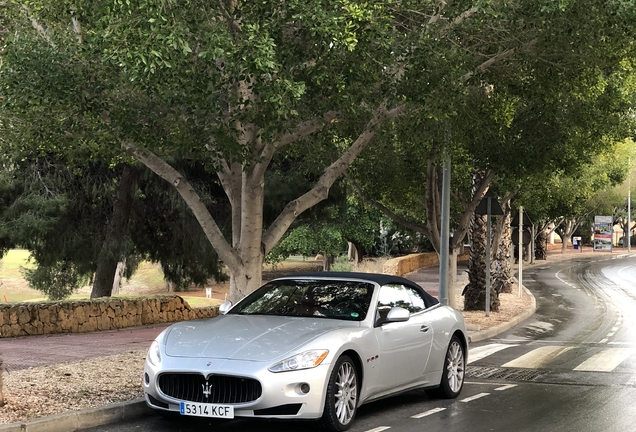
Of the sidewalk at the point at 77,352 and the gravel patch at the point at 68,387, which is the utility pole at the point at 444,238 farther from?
the gravel patch at the point at 68,387

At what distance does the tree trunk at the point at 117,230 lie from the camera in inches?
898

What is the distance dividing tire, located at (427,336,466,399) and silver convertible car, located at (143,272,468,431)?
0.02 meters

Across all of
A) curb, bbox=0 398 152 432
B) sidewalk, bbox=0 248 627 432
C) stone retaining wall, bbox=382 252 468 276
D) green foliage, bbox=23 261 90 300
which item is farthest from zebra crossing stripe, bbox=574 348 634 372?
stone retaining wall, bbox=382 252 468 276

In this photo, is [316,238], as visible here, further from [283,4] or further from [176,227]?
[283,4]

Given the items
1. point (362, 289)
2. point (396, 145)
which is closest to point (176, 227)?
point (396, 145)

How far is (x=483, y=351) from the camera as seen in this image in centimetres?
1584

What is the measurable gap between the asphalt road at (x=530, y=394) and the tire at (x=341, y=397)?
0.27m

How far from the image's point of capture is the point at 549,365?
1366 cm

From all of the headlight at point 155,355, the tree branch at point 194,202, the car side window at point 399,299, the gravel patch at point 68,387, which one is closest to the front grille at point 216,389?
the headlight at point 155,355

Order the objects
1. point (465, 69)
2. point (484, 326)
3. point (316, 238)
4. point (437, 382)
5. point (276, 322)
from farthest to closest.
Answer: point (316, 238) → point (484, 326) → point (465, 69) → point (437, 382) → point (276, 322)

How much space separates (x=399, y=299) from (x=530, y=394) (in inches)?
90.0

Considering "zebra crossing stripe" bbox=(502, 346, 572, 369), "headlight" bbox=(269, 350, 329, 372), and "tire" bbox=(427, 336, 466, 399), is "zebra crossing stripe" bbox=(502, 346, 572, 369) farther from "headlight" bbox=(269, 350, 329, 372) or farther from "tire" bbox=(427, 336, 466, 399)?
"headlight" bbox=(269, 350, 329, 372)

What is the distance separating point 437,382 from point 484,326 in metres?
10.7

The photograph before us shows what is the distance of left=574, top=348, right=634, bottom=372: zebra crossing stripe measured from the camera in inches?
524
